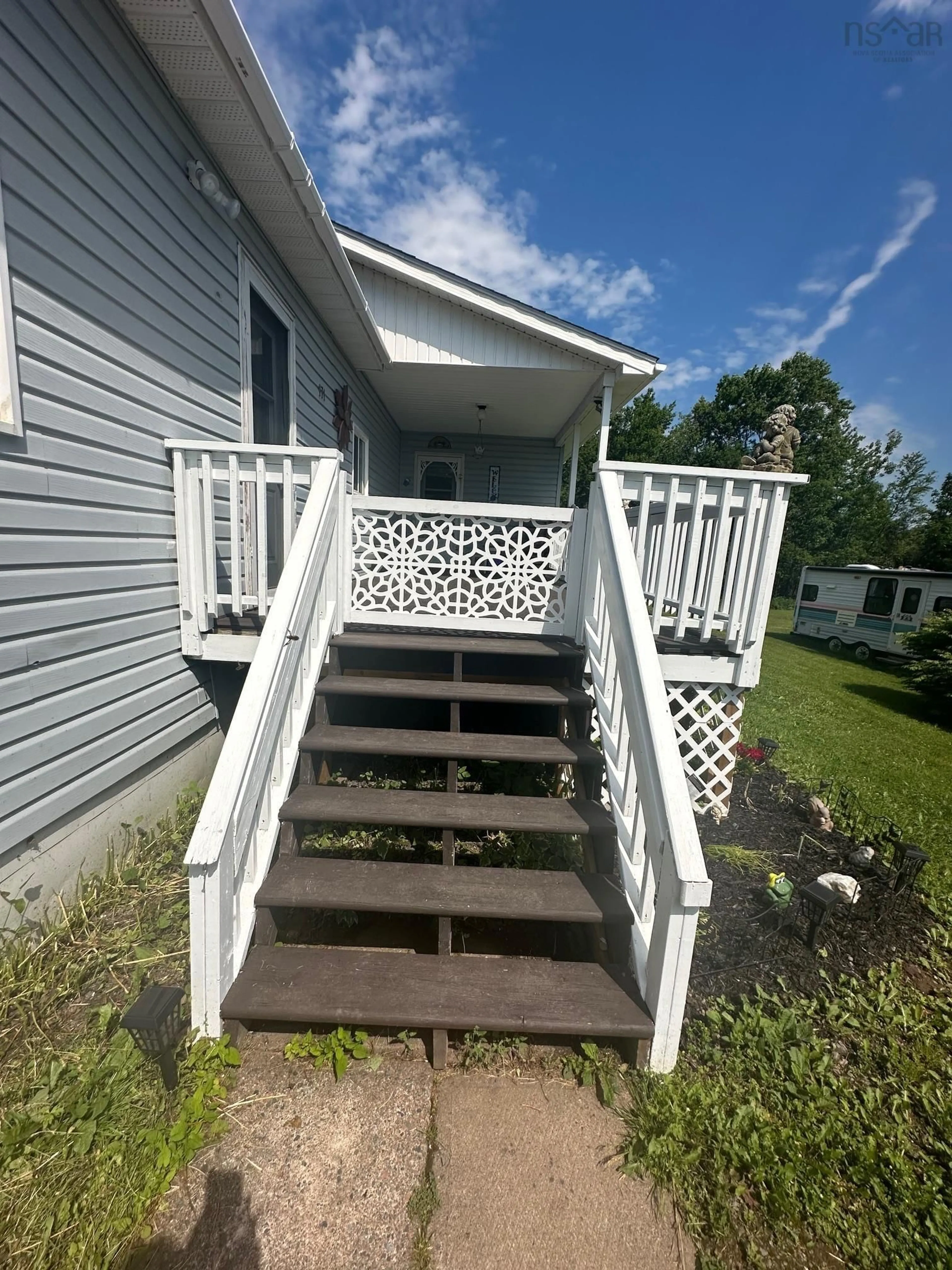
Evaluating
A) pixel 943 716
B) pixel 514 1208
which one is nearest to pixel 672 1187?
pixel 514 1208

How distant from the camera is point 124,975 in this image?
203cm

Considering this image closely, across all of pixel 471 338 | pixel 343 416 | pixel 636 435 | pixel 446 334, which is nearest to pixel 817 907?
pixel 343 416

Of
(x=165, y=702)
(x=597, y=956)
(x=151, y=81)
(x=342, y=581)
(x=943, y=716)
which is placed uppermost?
(x=151, y=81)

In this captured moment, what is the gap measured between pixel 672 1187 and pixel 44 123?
4.19 m

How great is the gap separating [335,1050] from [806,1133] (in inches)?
58.3

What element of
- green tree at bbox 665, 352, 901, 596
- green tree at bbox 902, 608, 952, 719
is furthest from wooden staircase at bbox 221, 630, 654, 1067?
green tree at bbox 665, 352, 901, 596

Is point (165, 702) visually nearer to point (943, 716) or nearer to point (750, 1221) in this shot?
point (750, 1221)

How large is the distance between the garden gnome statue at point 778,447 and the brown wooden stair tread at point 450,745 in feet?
10.5

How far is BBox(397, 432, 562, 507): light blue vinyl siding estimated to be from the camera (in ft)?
34.8

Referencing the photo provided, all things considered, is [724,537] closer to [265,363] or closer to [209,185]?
[209,185]

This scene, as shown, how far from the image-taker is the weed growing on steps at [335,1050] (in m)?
1.77

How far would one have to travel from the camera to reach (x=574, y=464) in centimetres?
883

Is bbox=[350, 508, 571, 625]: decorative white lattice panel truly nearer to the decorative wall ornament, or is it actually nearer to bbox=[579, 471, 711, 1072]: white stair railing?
bbox=[579, 471, 711, 1072]: white stair railing

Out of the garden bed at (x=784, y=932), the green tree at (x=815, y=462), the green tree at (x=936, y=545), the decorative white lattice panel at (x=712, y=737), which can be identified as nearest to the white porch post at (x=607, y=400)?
the decorative white lattice panel at (x=712, y=737)
